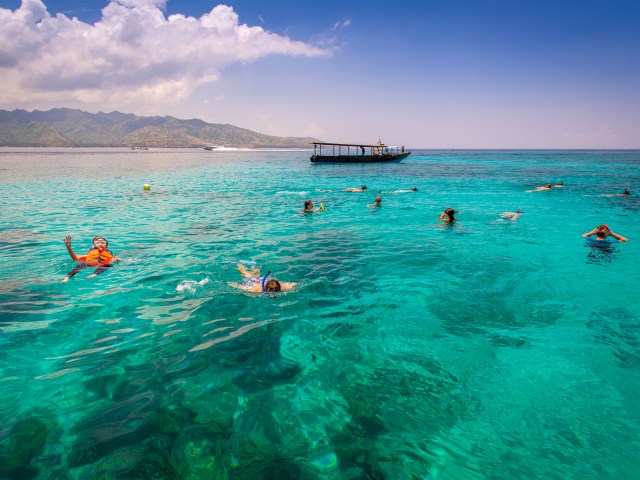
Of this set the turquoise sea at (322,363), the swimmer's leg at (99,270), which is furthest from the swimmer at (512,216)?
the swimmer's leg at (99,270)

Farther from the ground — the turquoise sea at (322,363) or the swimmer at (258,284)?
the swimmer at (258,284)

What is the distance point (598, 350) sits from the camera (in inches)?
296

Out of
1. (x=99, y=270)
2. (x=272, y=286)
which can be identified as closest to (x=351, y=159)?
(x=99, y=270)

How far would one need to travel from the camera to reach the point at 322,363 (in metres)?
7.02

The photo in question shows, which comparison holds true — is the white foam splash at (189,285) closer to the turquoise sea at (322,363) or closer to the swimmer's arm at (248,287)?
the turquoise sea at (322,363)

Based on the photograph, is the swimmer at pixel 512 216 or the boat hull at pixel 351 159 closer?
the swimmer at pixel 512 216

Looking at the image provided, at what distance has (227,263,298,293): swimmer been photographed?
9852mm

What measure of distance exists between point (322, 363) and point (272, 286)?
337cm

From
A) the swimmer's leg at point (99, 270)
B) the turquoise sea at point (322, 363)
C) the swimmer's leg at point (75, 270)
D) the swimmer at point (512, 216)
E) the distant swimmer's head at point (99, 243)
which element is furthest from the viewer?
the swimmer at point (512, 216)

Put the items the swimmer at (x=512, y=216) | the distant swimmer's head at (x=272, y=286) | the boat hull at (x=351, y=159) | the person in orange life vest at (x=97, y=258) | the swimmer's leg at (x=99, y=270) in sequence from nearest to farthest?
1. the distant swimmer's head at (x=272, y=286)
2. the swimmer's leg at (x=99, y=270)
3. the person in orange life vest at (x=97, y=258)
4. the swimmer at (x=512, y=216)
5. the boat hull at (x=351, y=159)

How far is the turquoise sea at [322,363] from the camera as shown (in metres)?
4.87

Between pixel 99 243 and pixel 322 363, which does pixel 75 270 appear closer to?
pixel 99 243

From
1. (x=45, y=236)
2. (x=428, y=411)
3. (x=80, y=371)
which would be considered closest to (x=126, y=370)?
(x=80, y=371)

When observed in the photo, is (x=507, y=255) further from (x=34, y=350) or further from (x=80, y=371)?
(x=34, y=350)
